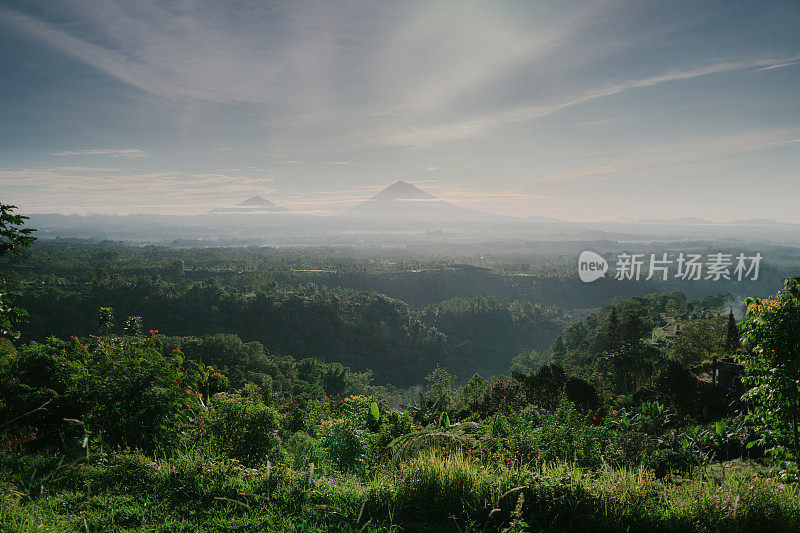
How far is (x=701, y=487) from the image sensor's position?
2.99 metres

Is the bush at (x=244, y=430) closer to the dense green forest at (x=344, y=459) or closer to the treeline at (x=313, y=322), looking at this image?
the dense green forest at (x=344, y=459)

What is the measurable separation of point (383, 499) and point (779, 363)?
352 centimetres

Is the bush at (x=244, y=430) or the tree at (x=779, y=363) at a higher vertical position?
the tree at (x=779, y=363)

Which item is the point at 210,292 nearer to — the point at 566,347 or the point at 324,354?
the point at 324,354

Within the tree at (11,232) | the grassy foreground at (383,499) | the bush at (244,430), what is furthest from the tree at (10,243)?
the bush at (244,430)

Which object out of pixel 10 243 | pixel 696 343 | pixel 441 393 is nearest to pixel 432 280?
pixel 696 343

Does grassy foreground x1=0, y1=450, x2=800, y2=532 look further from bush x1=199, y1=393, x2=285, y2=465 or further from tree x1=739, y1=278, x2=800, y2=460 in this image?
tree x1=739, y1=278, x2=800, y2=460

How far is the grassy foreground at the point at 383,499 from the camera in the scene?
2.58 metres

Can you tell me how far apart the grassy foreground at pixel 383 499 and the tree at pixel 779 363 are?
729 mm

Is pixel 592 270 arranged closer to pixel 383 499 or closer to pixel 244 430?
pixel 244 430

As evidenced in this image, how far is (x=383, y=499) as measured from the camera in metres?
2.89

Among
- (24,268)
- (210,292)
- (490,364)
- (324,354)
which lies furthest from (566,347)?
(24,268)

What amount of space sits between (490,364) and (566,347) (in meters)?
17.0


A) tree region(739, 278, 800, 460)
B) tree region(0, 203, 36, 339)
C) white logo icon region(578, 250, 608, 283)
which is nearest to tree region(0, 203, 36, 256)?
tree region(0, 203, 36, 339)
